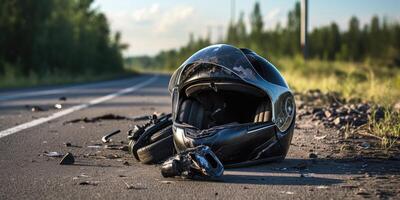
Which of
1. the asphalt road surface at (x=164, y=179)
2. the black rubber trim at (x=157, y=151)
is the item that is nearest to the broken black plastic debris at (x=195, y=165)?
the asphalt road surface at (x=164, y=179)

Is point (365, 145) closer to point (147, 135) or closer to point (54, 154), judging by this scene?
point (147, 135)

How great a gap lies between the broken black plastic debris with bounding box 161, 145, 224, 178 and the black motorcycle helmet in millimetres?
423

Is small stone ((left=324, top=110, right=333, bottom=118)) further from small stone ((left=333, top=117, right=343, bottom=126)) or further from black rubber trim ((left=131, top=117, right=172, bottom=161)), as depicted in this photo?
black rubber trim ((left=131, top=117, right=172, bottom=161))

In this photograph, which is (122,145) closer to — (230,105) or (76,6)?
(230,105)

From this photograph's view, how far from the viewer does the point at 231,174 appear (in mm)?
4660

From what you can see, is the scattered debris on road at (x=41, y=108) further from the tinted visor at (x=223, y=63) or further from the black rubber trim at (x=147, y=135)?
the tinted visor at (x=223, y=63)

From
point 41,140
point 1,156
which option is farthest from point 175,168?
point 41,140

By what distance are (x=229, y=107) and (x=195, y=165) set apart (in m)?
1.38

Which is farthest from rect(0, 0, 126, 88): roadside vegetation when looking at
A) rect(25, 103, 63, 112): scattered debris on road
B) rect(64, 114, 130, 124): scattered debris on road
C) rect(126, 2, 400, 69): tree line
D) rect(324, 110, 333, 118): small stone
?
rect(126, 2, 400, 69): tree line

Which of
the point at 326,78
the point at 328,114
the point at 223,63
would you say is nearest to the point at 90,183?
the point at 223,63

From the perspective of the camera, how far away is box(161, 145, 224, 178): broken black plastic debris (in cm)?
432

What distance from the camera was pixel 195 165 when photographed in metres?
4.34

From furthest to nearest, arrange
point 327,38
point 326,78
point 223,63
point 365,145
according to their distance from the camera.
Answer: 1. point 327,38
2. point 326,78
3. point 365,145
4. point 223,63

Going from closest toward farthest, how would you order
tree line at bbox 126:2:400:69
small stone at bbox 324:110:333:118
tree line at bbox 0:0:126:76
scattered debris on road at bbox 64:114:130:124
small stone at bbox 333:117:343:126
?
small stone at bbox 333:117:343:126, small stone at bbox 324:110:333:118, scattered debris on road at bbox 64:114:130:124, tree line at bbox 0:0:126:76, tree line at bbox 126:2:400:69
